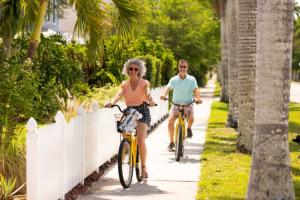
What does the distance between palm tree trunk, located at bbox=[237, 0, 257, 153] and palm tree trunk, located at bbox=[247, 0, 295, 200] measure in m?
5.68

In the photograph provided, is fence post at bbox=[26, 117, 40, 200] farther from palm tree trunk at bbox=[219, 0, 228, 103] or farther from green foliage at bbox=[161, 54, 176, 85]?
palm tree trunk at bbox=[219, 0, 228, 103]

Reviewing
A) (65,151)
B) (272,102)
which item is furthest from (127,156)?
(272,102)

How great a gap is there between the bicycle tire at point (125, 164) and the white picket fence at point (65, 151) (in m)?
0.57

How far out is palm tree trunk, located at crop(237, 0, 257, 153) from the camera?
13.1 metres

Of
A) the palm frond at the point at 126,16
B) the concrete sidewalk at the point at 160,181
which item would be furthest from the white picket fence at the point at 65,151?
the palm frond at the point at 126,16

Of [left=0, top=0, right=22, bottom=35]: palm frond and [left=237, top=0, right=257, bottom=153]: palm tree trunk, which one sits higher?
[left=0, top=0, right=22, bottom=35]: palm frond

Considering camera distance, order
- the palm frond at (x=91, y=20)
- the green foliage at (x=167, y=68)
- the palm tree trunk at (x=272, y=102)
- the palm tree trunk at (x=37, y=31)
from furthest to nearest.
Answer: the green foliage at (x=167, y=68) < the palm frond at (x=91, y=20) < the palm tree trunk at (x=37, y=31) < the palm tree trunk at (x=272, y=102)

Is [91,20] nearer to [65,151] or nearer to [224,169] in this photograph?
[224,169]

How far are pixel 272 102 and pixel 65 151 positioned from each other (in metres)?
2.64

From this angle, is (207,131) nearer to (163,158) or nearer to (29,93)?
(163,158)

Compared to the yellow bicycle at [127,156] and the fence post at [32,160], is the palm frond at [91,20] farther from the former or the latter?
the fence post at [32,160]

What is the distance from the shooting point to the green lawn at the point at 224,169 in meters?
9.16

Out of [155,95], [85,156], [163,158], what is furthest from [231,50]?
[85,156]

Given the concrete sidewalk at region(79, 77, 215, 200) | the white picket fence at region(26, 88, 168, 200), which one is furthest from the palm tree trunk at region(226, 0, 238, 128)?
the white picket fence at region(26, 88, 168, 200)
